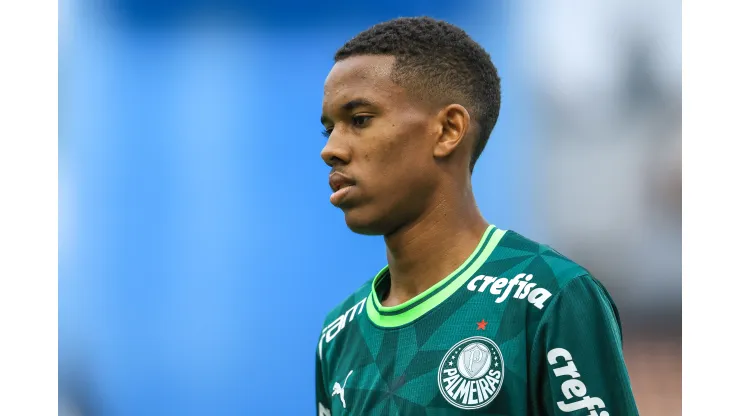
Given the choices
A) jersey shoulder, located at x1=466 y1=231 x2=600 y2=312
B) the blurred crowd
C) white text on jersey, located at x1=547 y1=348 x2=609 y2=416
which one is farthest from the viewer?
the blurred crowd

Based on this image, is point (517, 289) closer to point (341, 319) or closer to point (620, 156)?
point (341, 319)

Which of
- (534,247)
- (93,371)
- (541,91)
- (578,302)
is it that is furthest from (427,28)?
(93,371)

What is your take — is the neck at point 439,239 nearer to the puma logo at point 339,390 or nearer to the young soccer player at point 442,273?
the young soccer player at point 442,273

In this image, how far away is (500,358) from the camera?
64.4 inches

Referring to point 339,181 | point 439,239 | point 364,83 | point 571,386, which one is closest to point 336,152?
point 339,181

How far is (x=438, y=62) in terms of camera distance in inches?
73.7

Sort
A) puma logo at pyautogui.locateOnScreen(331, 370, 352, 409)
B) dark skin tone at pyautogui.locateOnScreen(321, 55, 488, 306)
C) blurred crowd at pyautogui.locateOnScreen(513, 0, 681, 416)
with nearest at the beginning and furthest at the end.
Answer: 1. dark skin tone at pyautogui.locateOnScreen(321, 55, 488, 306)
2. puma logo at pyautogui.locateOnScreen(331, 370, 352, 409)
3. blurred crowd at pyautogui.locateOnScreen(513, 0, 681, 416)

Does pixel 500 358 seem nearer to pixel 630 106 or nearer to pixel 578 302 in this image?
pixel 578 302

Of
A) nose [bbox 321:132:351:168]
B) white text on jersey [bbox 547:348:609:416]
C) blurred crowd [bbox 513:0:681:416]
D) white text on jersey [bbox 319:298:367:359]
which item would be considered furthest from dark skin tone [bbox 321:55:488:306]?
blurred crowd [bbox 513:0:681:416]

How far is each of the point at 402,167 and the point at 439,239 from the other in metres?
0.19

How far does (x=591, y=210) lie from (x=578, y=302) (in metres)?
2.05

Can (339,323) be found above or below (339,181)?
below

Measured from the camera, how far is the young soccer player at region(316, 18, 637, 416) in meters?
1.60

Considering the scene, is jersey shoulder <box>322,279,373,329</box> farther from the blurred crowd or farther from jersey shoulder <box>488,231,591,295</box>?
the blurred crowd
